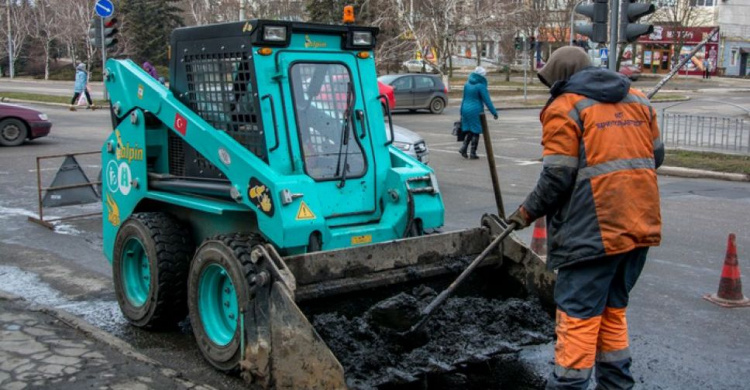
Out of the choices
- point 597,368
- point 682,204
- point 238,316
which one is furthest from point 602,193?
point 682,204

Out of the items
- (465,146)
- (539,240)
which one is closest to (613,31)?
(465,146)

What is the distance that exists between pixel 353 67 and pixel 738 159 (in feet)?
41.2

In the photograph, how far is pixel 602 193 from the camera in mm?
4012

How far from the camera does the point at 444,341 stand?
4977 millimetres

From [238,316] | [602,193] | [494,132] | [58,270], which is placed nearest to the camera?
[602,193]

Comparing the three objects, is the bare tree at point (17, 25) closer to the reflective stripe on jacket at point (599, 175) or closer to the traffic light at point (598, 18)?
the traffic light at point (598, 18)

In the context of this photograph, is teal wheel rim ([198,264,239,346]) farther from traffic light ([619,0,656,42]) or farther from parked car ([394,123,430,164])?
traffic light ([619,0,656,42])

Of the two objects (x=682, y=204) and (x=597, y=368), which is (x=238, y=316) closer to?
(x=597, y=368)

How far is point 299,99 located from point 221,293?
4.56ft

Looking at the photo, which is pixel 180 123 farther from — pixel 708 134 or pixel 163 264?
pixel 708 134

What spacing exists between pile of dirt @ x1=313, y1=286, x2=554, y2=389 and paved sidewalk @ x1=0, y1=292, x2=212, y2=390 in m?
0.90

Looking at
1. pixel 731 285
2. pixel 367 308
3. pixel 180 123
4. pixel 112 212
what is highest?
pixel 180 123

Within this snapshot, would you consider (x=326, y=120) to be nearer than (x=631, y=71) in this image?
Yes

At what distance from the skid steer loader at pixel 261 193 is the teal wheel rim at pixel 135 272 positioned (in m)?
0.01
